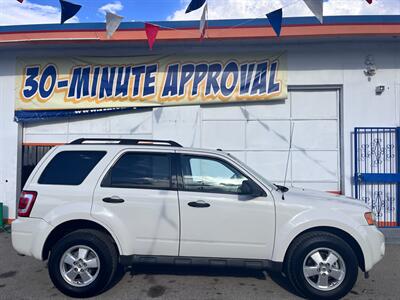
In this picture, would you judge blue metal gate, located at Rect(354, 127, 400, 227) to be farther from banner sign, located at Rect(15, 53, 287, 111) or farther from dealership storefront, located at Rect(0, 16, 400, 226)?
banner sign, located at Rect(15, 53, 287, 111)

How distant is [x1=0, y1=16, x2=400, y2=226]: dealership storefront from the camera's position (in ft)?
27.6

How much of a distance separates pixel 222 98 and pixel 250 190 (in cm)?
435

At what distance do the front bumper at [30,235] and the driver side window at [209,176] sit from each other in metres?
1.88

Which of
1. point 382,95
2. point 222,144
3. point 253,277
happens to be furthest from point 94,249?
point 382,95

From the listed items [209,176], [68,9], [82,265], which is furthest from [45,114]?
[209,176]

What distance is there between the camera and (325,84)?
857 centimetres

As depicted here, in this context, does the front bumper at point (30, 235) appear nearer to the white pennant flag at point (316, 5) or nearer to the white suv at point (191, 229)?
the white suv at point (191, 229)

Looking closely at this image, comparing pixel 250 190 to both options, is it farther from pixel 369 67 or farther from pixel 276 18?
pixel 369 67

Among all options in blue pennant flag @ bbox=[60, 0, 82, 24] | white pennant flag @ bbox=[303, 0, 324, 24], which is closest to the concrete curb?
white pennant flag @ bbox=[303, 0, 324, 24]

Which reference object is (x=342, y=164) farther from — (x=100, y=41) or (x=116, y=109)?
(x=100, y=41)

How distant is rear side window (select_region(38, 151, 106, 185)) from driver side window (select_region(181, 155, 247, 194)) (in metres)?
1.18

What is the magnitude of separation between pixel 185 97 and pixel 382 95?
15.1 ft

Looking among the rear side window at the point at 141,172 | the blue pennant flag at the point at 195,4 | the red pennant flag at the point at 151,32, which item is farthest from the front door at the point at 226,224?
the red pennant flag at the point at 151,32

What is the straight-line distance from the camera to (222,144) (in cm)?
874
